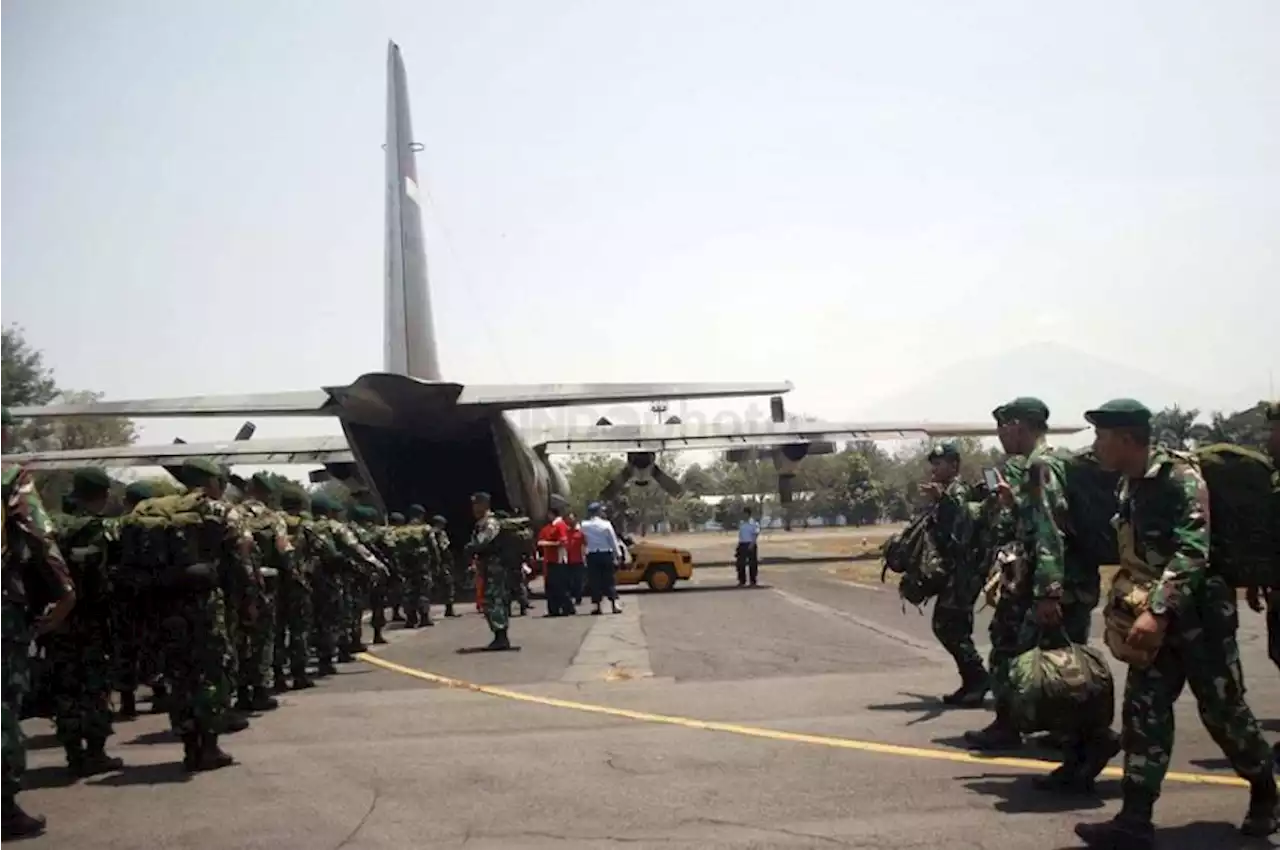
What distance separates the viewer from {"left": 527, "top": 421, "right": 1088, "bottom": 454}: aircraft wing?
2981 cm

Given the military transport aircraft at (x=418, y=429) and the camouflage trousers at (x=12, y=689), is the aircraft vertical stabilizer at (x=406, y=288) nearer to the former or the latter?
the military transport aircraft at (x=418, y=429)

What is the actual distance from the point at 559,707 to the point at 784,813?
3838mm

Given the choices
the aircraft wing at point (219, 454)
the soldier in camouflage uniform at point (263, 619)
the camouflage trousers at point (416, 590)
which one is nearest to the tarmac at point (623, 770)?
the soldier in camouflage uniform at point (263, 619)

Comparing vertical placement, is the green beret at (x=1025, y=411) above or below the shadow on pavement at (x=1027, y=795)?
above

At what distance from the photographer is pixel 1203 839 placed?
496cm

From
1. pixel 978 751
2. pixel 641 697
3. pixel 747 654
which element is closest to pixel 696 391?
pixel 747 654

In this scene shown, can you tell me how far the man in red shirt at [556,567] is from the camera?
18734 mm

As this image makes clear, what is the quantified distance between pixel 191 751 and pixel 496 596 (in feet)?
21.4

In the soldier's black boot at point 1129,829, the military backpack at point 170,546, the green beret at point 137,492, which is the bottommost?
the soldier's black boot at point 1129,829

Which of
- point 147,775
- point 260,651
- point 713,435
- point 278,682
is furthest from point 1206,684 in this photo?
point 713,435

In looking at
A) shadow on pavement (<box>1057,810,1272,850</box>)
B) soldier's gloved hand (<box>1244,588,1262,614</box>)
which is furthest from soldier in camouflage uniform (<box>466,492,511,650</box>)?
shadow on pavement (<box>1057,810,1272,850</box>)

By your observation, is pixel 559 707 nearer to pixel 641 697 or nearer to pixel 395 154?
pixel 641 697

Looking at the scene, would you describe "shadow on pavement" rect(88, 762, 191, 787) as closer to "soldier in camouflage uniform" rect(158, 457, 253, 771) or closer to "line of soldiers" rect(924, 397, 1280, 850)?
"soldier in camouflage uniform" rect(158, 457, 253, 771)

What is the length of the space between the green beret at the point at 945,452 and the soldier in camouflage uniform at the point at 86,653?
229 inches
